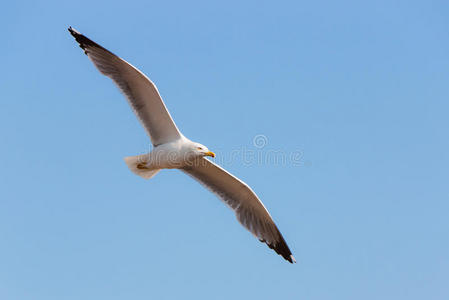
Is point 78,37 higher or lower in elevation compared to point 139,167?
higher

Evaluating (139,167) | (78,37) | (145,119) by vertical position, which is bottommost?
(139,167)

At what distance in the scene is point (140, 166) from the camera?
8117 mm

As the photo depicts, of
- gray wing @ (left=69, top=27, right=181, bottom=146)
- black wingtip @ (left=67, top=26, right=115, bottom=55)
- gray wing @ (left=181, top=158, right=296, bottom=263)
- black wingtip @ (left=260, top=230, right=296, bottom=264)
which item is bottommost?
black wingtip @ (left=260, top=230, right=296, bottom=264)

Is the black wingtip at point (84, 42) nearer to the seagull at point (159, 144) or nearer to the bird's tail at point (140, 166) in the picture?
the seagull at point (159, 144)

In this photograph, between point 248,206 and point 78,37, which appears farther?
point 248,206

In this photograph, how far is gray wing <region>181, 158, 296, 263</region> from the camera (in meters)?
8.42

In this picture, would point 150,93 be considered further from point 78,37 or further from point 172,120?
point 78,37

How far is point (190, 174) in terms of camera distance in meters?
8.61

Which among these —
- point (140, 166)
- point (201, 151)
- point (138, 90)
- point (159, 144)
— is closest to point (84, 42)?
point (138, 90)

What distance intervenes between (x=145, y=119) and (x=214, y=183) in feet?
4.86

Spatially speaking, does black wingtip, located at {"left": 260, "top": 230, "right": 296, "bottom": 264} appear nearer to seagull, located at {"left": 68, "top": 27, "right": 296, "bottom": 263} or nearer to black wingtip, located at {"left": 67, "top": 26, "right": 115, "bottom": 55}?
seagull, located at {"left": 68, "top": 27, "right": 296, "bottom": 263}

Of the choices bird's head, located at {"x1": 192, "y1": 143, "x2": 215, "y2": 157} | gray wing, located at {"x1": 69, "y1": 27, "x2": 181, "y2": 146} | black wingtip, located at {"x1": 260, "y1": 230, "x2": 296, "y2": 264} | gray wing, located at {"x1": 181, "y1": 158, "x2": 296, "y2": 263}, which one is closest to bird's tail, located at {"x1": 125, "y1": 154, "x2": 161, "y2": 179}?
gray wing, located at {"x1": 69, "y1": 27, "x2": 181, "y2": 146}

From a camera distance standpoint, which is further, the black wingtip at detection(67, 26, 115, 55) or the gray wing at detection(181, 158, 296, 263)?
the gray wing at detection(181, 158, 296, 263)

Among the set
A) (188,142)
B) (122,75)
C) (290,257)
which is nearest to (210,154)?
(188,142)
